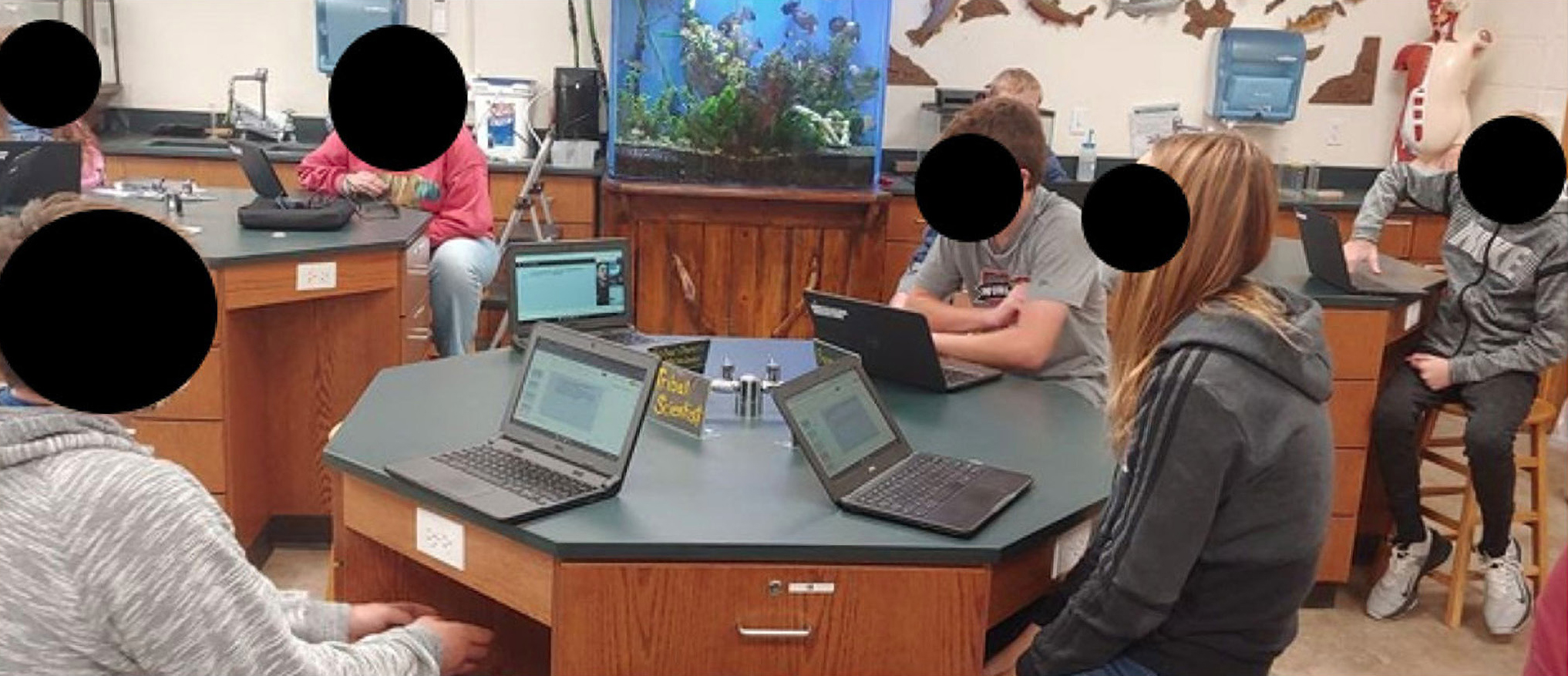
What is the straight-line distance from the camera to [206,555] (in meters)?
1.39

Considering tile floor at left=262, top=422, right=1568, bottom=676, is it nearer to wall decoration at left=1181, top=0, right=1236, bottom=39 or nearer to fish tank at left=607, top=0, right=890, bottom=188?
fish tank at left=607, top=0, right=890, bottom=188

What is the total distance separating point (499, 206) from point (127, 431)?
12.9 feet

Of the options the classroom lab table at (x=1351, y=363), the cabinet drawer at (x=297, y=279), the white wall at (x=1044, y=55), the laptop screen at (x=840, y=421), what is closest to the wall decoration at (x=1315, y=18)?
the white wall at (x=1044, y=55)

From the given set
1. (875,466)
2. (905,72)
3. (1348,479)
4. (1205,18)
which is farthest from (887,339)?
(1205,18)

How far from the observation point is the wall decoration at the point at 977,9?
582 cm

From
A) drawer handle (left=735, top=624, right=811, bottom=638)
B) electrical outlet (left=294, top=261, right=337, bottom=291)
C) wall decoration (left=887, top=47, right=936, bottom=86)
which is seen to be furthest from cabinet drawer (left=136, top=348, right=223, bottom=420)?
wall decoration (left=887, top=47, right=936, bottom=86)

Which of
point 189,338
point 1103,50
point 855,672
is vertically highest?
point 1103,50

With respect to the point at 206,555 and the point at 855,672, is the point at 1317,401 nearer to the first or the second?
the point at 855,672

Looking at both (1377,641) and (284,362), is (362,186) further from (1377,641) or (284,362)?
(1377,641)

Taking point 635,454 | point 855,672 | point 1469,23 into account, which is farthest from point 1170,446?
point 1469,23

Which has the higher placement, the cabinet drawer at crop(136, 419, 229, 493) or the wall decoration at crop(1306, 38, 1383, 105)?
the wall decoration at crop(1306, 38, 1383, 105)

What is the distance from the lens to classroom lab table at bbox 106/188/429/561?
3305mm

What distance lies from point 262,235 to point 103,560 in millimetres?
2324

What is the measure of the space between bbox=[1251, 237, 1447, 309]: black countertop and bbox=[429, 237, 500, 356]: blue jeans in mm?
2361
